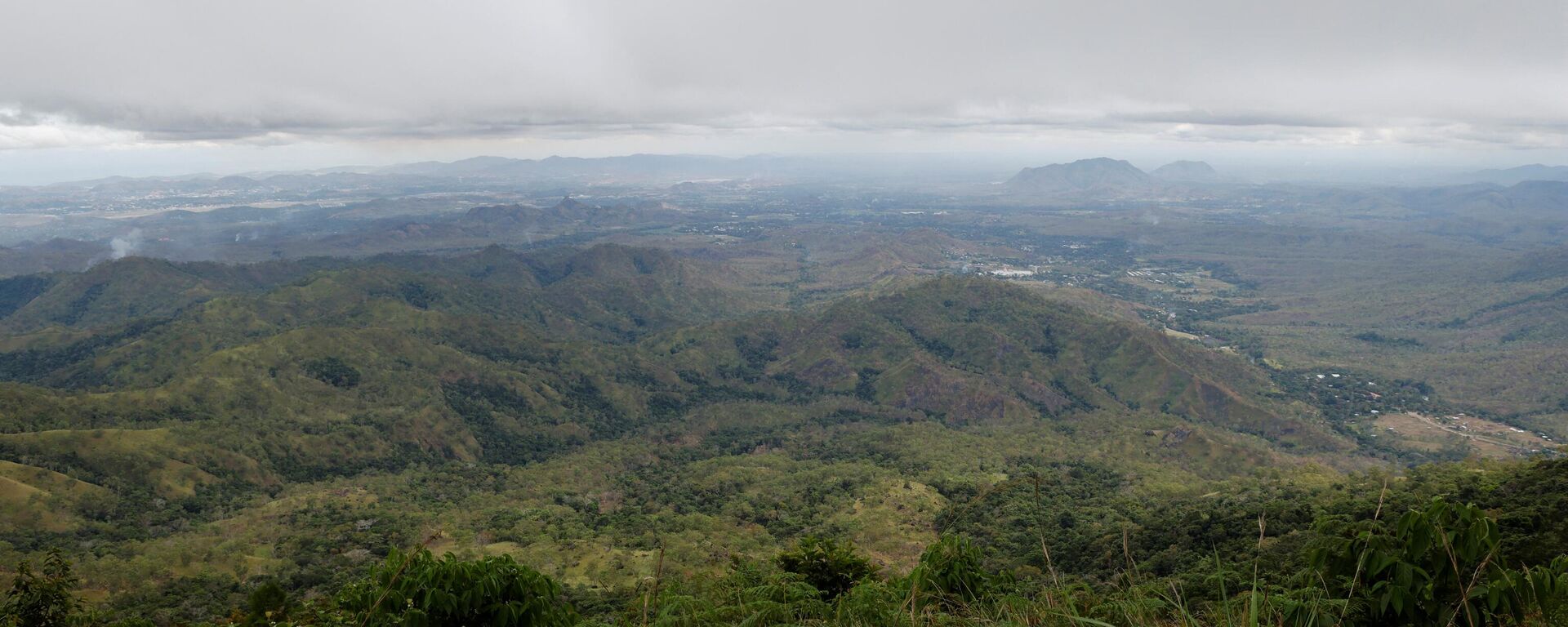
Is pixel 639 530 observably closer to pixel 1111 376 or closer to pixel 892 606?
pixel 892 606

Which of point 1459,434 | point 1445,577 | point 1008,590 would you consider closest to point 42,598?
A: point 1008,590

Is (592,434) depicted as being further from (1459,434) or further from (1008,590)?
(1459,434)

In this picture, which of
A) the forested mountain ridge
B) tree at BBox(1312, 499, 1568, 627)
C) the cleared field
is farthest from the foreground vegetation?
the cleared field

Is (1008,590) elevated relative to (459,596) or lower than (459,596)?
lower

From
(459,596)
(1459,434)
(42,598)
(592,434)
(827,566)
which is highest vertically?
(459,596)

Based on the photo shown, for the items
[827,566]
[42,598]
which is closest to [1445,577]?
[827,566]

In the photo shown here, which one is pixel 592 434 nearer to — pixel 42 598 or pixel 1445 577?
pixel 42 598

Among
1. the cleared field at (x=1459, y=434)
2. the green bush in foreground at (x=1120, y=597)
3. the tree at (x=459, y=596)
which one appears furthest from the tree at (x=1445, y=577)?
the cleared field at (x=1459, y=434)

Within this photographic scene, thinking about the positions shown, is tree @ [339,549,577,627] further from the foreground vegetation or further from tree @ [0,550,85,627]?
tree @ [0,550,85,627]

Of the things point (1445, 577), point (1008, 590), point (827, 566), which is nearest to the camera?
point (1445, 577)

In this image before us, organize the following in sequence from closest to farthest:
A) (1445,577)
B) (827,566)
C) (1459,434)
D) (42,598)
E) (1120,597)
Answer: (1445,577), (1120,597), (42,598), (827,566), (1459,434)

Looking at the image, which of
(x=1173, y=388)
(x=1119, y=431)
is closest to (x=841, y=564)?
(x=1119, y=431)

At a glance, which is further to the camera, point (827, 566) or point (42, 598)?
point (827, 566)
